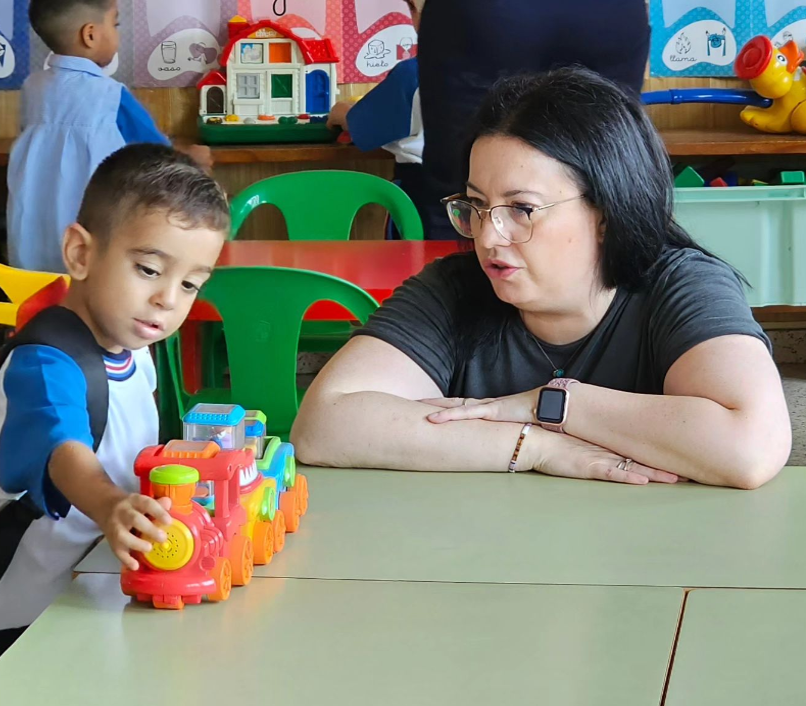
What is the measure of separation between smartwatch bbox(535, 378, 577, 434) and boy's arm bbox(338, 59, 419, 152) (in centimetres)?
220

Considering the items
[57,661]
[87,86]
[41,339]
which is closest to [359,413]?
[41,339]

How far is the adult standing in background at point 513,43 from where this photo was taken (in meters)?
2.30

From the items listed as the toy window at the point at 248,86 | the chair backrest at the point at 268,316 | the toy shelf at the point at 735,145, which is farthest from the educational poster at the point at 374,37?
the chair backrest at the point at 268,316

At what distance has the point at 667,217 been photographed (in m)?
1.60

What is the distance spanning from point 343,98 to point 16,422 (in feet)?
11.2

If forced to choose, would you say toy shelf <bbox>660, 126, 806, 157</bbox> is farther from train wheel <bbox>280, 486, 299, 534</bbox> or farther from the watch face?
train wheel <bbox>280, 486, 299, 534</bbox>

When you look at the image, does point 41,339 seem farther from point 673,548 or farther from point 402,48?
point 402,48

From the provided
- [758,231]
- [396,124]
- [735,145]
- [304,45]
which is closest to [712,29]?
[735,145]

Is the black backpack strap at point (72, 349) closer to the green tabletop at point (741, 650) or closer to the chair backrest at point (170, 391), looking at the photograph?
the green tabletop at point (741, 650)

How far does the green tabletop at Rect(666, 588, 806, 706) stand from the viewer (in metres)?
0.82

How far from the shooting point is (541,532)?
1.16 meters

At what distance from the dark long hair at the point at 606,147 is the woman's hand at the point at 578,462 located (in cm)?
29

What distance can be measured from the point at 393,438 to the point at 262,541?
15.2 inches

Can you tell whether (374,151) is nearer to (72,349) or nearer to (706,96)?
(706,96)
